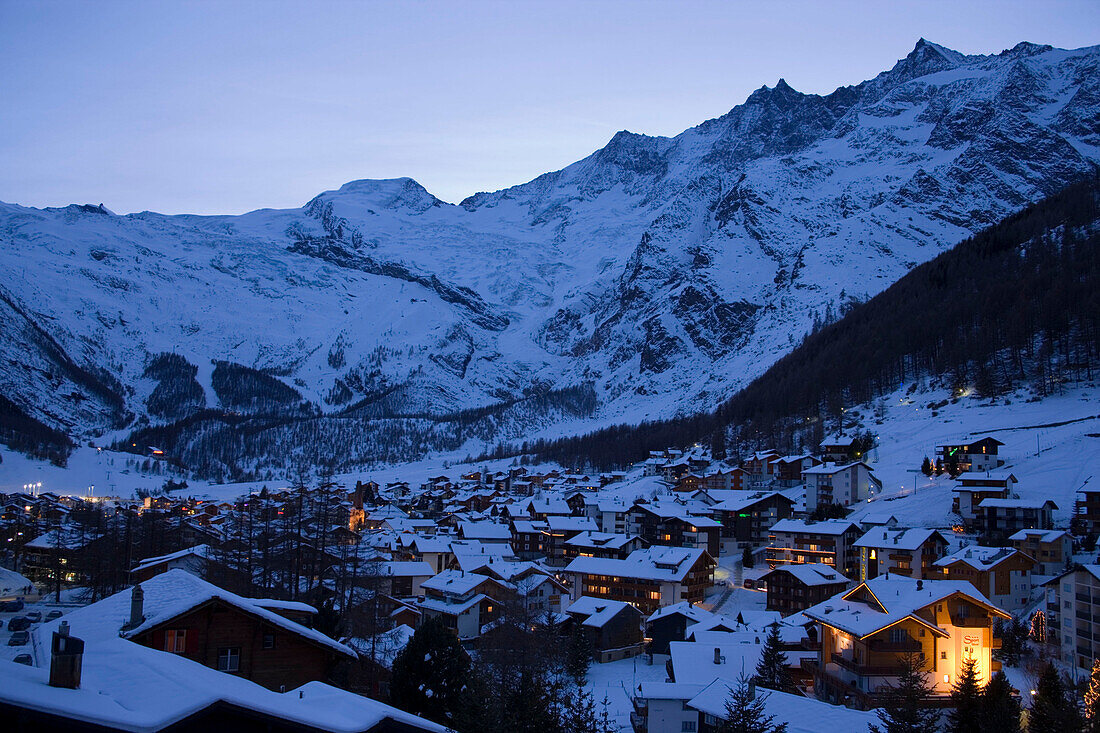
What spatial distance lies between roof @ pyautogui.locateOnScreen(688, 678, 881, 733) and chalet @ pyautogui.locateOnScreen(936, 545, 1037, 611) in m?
20.0

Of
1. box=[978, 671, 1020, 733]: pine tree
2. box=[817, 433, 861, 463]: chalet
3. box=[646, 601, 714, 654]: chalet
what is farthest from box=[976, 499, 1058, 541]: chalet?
box=[978, 671, 1020, 733]: pine tree

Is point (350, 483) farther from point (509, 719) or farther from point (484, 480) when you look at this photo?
point (509, 719)

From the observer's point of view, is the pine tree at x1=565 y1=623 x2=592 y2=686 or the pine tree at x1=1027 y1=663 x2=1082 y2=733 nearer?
the pine tree at x1=1027 y1=663 x2=1082 y2=733

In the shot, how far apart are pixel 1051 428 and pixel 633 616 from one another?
140 ft

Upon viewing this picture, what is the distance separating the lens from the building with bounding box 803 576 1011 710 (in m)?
28.2

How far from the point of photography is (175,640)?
13805 millimetres

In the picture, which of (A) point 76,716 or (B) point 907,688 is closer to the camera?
(A) point 76,716

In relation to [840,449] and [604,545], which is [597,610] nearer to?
[604,545]

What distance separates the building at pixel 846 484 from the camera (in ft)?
212

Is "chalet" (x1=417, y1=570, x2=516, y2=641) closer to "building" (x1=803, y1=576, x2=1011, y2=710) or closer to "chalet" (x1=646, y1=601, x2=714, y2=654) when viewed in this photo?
"chalet" (x1=646, y1=601, x2=714, y2=654)

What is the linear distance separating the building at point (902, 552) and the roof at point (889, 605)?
12.6 metres

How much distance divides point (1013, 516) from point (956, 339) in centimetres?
5426

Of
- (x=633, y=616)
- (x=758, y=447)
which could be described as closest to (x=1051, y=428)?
(x=758, y=447)

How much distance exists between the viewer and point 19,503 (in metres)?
87.1
